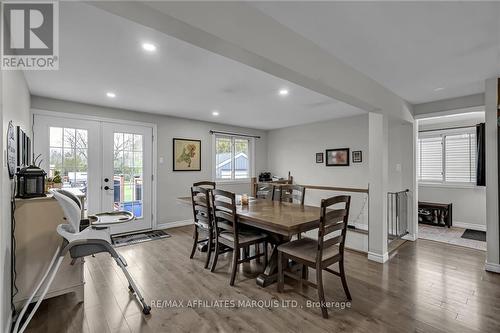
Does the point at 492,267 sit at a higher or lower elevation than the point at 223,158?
lower

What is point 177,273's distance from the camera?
9.42 feet

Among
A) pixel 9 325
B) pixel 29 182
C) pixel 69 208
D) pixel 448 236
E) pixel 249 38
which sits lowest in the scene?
pixel 448 236

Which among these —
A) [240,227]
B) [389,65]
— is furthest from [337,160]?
[240,227]

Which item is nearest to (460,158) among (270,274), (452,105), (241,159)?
(452,105)

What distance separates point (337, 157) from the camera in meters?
5.49

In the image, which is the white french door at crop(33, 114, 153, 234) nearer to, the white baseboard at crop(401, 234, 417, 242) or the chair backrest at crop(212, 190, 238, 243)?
the chair backrest at crop(212, 190, 238, 243)

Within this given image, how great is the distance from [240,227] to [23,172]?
2180mm

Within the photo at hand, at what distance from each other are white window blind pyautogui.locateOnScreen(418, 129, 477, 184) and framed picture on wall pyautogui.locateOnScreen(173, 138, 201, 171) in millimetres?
5382

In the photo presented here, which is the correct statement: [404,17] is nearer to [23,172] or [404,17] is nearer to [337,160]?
[23,172]

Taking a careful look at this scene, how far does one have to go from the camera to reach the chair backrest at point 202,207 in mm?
2931

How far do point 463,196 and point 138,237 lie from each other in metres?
6.63

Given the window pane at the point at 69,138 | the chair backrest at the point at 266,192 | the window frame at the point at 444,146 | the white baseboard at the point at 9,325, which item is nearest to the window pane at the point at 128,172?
the window pane at the point at 69,138

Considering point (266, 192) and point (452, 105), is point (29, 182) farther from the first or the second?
point (452, 105)

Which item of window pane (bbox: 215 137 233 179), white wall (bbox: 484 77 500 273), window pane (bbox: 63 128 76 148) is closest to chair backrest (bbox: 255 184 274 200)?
window pane (bbox: 215 137 233 179)
